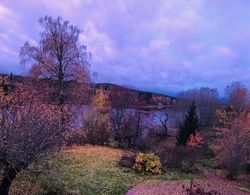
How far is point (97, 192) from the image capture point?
1614 centimetres

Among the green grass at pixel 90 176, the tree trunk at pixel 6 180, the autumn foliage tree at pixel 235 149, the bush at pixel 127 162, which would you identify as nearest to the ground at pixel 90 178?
the green grass at pixel 90 176

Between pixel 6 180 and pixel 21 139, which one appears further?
pixel 6 180

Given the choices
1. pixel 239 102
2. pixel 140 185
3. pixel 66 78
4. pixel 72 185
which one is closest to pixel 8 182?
pixel 72 185

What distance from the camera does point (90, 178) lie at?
59.2ft

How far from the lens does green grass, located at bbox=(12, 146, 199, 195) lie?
1455cm

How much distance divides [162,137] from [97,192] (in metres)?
25.3

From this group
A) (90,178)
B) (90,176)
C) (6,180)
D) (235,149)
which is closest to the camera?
(6,180)

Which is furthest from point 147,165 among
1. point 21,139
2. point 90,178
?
point 21,139

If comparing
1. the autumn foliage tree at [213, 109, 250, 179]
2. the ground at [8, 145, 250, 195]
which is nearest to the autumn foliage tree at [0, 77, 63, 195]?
the ground at [8, 145, 250, 195]

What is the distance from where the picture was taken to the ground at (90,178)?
14.3 metres

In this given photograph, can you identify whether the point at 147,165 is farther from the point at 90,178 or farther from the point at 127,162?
the point at 90,178

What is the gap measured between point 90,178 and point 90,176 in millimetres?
361

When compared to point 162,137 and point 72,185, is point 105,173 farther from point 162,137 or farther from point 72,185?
point 162,137

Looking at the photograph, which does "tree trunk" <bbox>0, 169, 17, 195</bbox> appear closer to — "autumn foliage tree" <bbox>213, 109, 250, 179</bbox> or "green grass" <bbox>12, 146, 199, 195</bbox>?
"green grass" <bbox>12, 146, 199, 195</bbox>
